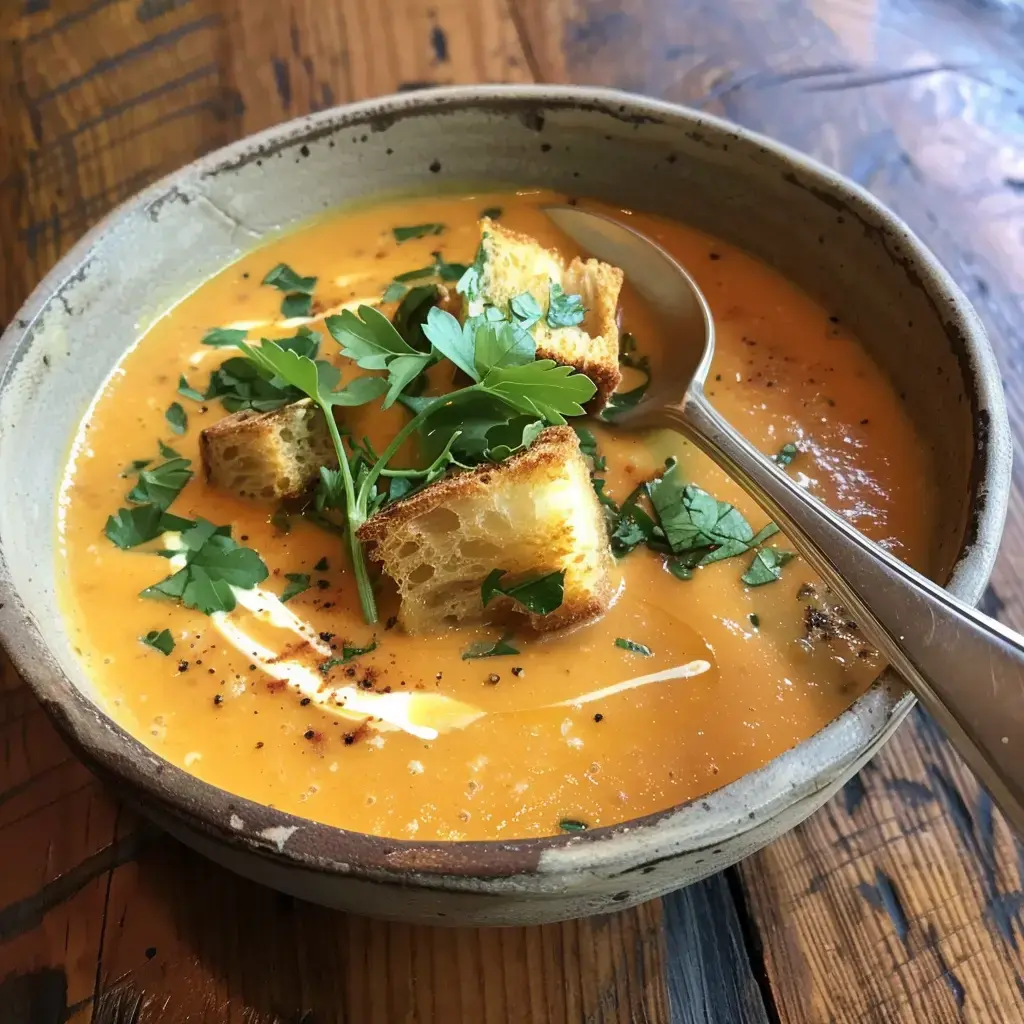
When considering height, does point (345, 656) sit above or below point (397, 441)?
below

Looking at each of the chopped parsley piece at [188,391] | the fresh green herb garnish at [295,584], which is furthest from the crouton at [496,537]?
the chopped parsley piece at [188,391]

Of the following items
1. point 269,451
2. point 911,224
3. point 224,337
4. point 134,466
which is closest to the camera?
point 269,451

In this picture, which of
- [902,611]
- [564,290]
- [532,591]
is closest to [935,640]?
[902,611]

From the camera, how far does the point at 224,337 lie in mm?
1425

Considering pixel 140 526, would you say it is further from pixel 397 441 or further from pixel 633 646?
pixel 633 646

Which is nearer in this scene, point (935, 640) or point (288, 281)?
point (935, 640)

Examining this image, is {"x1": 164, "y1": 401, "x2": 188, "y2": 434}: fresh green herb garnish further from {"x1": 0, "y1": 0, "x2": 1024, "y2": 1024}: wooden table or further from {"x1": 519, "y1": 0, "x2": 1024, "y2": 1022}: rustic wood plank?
{"x1": 519, "y1": 0, "x2": 1024, "y2": 1022}: rustic wood plank

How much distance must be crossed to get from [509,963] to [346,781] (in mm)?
258

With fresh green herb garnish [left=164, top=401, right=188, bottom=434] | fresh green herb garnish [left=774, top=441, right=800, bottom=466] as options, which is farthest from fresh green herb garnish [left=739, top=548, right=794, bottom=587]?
fresh green herb garnish [left=164, top=401, right=188, bottom=434]

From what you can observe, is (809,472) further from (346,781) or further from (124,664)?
(124,664)

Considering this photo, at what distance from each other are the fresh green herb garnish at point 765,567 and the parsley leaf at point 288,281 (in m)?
0.79

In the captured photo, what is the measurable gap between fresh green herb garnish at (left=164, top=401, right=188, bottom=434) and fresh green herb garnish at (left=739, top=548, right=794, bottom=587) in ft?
2.50

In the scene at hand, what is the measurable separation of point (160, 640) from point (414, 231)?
786 mm

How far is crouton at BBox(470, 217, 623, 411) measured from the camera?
1.24m
